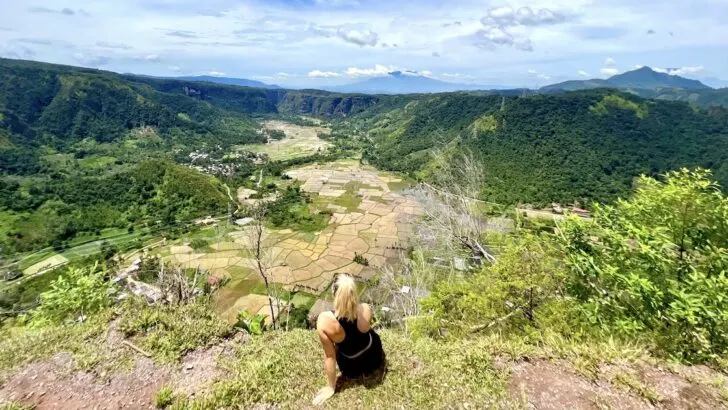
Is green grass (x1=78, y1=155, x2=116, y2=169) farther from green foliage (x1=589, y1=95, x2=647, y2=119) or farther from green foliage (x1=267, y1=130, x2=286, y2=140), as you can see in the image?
green foliage (x1=589, y1=95, x2=647, y2=119)

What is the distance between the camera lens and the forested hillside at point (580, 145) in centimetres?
7100

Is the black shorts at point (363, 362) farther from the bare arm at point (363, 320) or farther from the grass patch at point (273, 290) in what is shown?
the grass patch at point (273, 290)

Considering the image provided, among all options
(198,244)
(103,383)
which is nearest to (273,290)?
(198,244)

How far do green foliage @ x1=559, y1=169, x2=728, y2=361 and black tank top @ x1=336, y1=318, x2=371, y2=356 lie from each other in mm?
5243

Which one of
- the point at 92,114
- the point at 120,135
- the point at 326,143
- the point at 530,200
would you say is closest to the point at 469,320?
A: the point at 530,200

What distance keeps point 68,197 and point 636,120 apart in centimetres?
13801

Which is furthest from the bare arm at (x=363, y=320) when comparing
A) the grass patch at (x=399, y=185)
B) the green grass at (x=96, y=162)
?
the green grass at (x=96, y=162)

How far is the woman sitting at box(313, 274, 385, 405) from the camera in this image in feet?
15.3

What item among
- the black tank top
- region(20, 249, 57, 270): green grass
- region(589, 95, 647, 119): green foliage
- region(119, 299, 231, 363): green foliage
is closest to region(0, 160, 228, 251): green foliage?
region(20, 249, 57, 270): green grass

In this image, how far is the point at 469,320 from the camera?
1002 centimetres

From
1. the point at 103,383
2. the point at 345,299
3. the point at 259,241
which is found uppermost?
the point at 345,299

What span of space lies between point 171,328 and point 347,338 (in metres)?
3.98

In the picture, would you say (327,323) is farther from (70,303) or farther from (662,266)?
(70,303)

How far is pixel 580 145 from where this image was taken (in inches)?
3314
